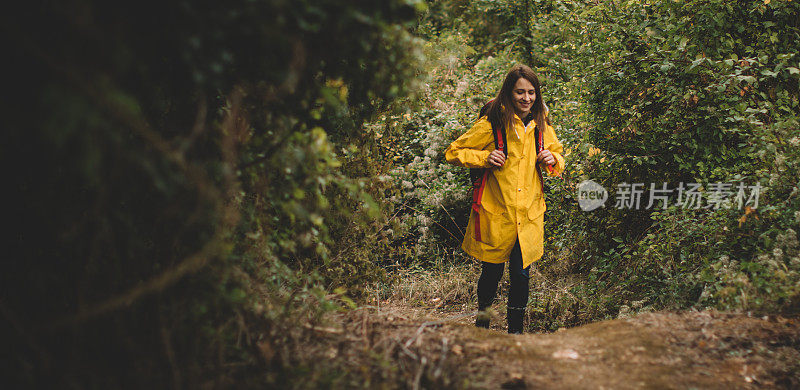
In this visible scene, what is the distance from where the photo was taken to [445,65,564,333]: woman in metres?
3.54

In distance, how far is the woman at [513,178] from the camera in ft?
11.6

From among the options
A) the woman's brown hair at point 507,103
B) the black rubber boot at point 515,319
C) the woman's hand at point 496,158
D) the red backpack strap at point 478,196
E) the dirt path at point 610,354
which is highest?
the woman's brown hair at point 507,103

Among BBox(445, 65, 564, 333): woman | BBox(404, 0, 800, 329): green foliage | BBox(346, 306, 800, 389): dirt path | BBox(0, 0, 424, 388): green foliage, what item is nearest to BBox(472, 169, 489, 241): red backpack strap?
BBox(445, 65, 564, 333): woman

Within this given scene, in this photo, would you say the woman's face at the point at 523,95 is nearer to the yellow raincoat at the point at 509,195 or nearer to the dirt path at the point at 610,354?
the yellow raincoat at the point at 509,195

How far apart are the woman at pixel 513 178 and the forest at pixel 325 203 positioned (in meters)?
0.64

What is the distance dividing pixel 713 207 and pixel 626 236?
880mm

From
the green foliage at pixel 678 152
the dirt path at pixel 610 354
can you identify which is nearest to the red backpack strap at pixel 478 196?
the green foliage at pixel 678 152

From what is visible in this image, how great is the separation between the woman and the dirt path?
30.2 inches

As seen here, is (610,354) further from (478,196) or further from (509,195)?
(478,196)

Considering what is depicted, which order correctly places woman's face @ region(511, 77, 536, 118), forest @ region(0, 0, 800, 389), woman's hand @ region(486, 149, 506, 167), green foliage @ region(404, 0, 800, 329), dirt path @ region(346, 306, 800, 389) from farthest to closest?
1. woman's face @ region(511, 77, 536, 118)
2. woman's hand @ region(486, 149, 506, 167)
3. green foliage @ region(404, 0, 800, 329)
4. dirt path @ region(346, 306, 800, 389)
5. forest @ region(0, 0, 800, 389)

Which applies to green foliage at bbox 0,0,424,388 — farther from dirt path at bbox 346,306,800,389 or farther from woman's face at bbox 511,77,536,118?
woman's face at bbox 511,77,536,118

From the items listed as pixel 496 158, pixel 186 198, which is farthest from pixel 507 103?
pixel 186 198

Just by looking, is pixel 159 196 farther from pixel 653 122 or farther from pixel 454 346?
pixel 653 122

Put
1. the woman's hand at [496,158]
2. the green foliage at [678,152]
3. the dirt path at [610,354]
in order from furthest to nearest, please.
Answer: the woman's hand at [496,158] → the green foliage at [678,152] → the dirt path at [610,354]
